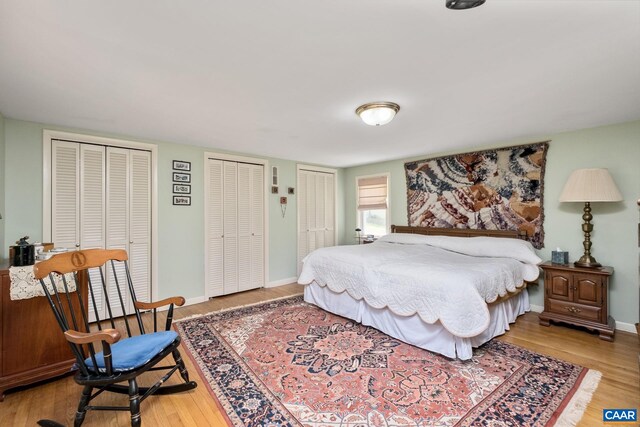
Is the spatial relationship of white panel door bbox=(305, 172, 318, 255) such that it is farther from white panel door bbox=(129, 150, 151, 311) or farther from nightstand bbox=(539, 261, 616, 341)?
nightstand bbox=(539, 261, 616, 341)

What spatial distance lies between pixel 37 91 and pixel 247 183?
8.81 ft

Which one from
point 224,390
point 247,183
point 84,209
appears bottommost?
point 224,390

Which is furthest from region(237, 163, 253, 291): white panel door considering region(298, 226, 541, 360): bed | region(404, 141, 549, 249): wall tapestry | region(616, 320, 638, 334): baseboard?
region(616, 320, 638, 334): baseboard

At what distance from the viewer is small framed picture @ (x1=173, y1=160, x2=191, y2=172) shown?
13.0ft

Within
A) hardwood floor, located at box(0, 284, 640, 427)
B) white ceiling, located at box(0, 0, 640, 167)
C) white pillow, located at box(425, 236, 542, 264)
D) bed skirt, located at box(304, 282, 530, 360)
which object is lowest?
hardwood floor, located at box(0, 284, 640, 427)

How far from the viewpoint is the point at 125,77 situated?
205 centimetres

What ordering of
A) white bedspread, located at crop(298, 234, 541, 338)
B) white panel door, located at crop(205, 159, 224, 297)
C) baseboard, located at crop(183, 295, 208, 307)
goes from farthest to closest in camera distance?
white panel door, located at crop(205, 159, 224, 297) < baseboard, located at crop(183, 295, 208, 307) < white bedspread, located at crop(298, 234, 541, 338)

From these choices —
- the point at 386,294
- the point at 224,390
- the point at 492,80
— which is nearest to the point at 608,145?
the point at 492,80

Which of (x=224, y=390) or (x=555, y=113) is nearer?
(x=224, y=390)

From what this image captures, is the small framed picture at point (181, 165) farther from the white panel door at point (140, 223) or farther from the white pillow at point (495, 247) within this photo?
the white pillow at point (495, 247)

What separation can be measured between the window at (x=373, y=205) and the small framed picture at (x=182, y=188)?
3289mm

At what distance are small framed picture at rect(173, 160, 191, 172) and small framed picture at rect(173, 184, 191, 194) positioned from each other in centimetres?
22

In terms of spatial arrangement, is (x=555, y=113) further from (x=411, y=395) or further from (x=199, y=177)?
(x=199, y=177)

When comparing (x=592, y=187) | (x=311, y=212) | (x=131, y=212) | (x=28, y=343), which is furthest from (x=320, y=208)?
(x=28, y=343)
